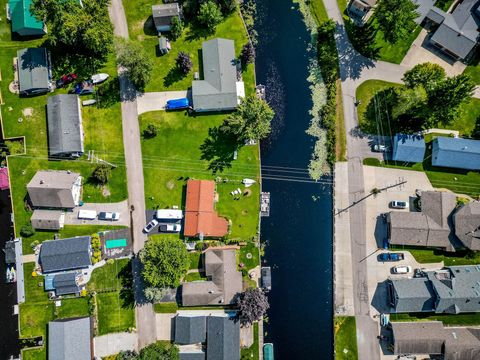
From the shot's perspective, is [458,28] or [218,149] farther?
[218,149]

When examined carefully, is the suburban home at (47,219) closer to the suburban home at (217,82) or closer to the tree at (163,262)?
the tree at (163,262)

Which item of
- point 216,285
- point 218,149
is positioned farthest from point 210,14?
point 216,285

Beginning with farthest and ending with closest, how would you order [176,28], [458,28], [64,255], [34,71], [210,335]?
[176,28]
[34,71]
[458,28]
[64,255]
[210,335]

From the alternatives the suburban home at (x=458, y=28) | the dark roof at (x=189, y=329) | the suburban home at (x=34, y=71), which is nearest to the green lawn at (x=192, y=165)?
the dark roof at (x=189, y=329)

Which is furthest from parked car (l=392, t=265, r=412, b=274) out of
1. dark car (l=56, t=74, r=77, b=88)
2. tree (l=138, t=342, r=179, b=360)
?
dark car (l=56, t=74, r=77, b=88)

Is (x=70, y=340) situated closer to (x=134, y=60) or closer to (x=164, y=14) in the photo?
(x=134, y=60)
